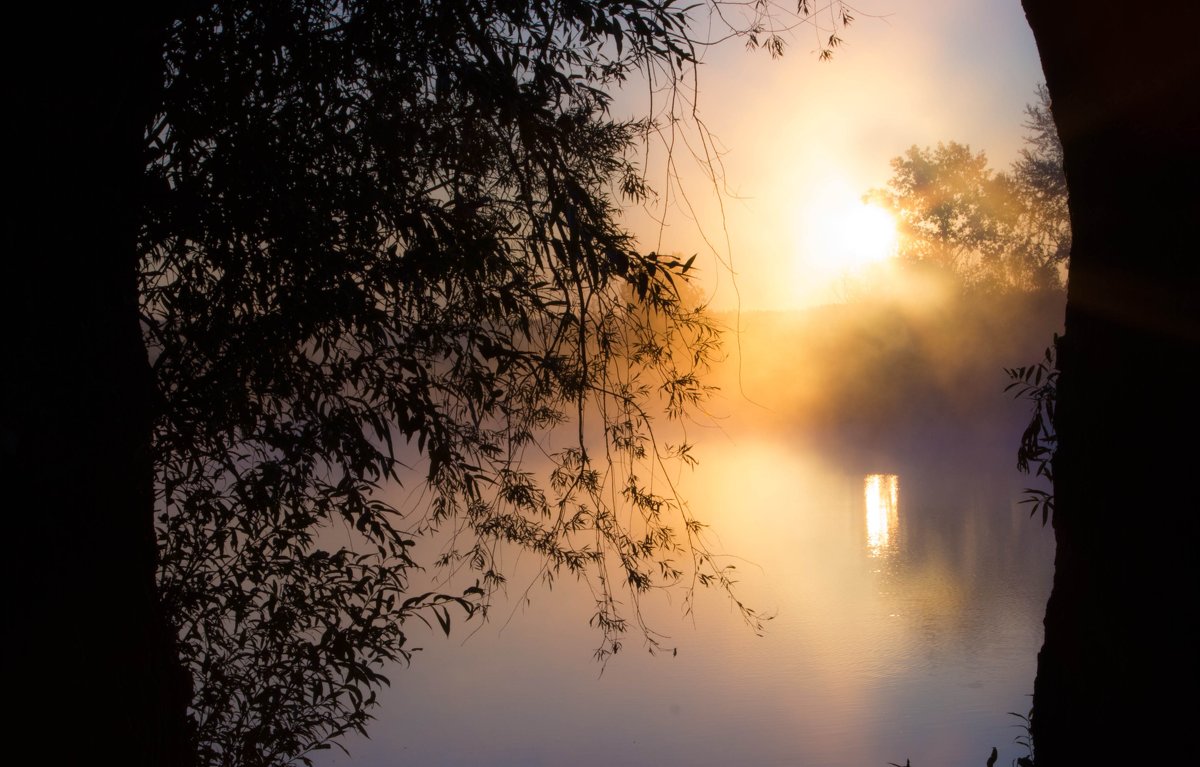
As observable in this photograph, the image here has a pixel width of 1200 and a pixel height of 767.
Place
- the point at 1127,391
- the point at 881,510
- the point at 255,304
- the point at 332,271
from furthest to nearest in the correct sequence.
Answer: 1. the point at 881,510
2. the point at 255,304
3. the point at 332,271
4. the point at 1127,391

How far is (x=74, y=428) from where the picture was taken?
193 centimetres

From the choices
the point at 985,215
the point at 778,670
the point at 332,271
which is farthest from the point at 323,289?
the point at 985,215

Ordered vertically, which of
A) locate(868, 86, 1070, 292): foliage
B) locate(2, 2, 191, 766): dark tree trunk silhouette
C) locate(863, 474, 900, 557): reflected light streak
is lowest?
locate(2, 2, 191, 766): dark tree trunk silhouette

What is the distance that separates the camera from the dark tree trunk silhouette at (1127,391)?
162cm

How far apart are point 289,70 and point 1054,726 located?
2459mm

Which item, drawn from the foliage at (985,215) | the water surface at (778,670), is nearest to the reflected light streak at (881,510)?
the water surface at (778,670)

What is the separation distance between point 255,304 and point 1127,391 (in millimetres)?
2275

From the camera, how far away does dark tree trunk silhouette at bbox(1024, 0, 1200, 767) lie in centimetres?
162

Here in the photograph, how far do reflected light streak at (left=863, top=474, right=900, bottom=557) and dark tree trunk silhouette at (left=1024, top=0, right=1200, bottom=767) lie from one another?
33.1ft

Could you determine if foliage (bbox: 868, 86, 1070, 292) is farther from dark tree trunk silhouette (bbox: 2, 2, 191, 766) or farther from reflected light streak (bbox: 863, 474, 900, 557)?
dark tree trunk silhouette (bbox: 2, 2, 191, 766)

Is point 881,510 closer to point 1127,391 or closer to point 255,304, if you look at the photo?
point 255,304

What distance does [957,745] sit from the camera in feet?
21.4

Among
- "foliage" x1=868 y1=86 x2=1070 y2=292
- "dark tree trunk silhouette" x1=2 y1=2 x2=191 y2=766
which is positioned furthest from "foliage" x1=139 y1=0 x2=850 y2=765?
"foliage" x1=868 y1=86 x2=1070 y2=292

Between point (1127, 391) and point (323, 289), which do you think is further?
point (323, 289)
